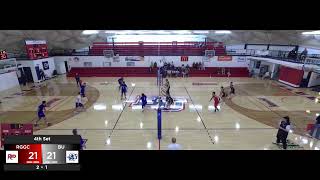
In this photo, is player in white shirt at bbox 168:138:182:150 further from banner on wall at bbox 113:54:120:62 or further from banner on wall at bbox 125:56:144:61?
banner on wall at bbox 113:54:120:62

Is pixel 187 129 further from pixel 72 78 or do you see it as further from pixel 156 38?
pixel 156 38

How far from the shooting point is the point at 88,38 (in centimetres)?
3334

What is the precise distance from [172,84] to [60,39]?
52.2ft

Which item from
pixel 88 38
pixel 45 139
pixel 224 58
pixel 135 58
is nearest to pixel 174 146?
pixel 45 139

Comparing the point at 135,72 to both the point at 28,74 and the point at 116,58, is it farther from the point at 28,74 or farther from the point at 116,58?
the point at 28,74

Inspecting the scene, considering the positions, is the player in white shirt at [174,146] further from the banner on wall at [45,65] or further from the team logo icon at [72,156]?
the banner on wall at [45,65]

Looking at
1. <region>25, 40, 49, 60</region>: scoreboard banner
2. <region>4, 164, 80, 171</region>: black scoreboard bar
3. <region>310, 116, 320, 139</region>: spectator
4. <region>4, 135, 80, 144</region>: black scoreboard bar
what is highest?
<region>25, 40, 49, 60</region>: scoreboard banner

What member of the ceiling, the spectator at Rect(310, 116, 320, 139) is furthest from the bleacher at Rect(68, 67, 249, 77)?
the spectator at Rect(310, 116, 320, 139)

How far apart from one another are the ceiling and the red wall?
136 inches

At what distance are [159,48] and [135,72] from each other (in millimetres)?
A: 5168

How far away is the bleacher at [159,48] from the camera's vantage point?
30953mm
